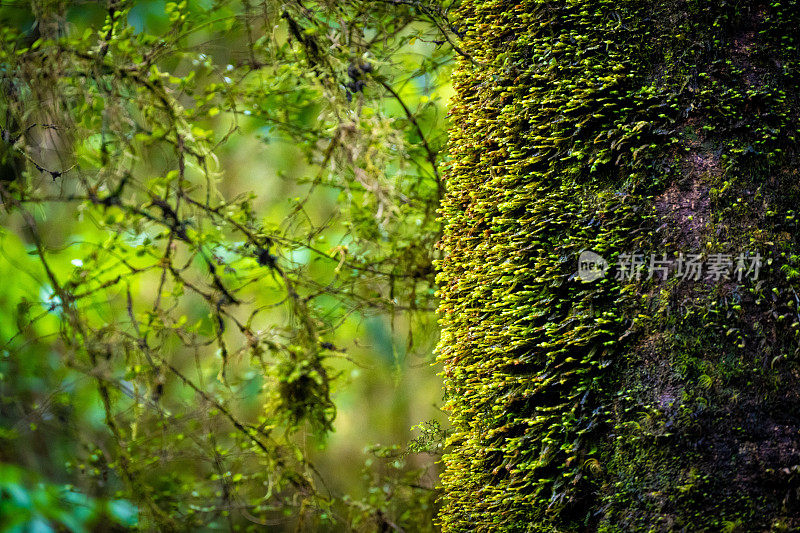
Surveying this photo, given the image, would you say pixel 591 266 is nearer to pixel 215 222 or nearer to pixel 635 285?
pixel 635 285

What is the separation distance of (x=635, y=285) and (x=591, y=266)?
11 cm

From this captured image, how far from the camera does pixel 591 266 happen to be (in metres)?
1.34

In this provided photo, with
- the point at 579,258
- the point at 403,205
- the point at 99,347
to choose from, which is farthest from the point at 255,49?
the point at 579,258

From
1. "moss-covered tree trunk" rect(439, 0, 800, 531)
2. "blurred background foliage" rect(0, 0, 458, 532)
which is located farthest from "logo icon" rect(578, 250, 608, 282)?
"blurred background foliage" rect(0, 0, 458, 532)

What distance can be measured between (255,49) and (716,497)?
2.51 m

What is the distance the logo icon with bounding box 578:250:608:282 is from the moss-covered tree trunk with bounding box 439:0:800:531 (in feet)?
0.06

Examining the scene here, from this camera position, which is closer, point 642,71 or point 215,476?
point 642,71

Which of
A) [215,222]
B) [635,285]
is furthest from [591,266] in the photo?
[215,222]

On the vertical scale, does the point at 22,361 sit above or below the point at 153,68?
below

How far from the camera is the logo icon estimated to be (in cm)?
133

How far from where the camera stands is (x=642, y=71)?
1.39 m

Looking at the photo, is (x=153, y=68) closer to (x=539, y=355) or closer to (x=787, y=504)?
(x=539, y=355)

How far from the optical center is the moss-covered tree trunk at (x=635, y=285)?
3.73 feet

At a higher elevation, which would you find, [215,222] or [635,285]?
[215,222]
